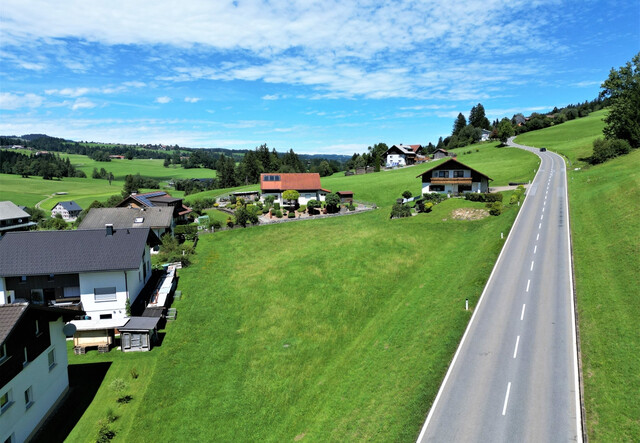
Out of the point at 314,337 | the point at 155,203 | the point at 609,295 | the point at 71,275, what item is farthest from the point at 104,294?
the point at 609,295

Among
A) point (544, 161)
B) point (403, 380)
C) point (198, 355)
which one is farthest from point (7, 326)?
point (544, 161)

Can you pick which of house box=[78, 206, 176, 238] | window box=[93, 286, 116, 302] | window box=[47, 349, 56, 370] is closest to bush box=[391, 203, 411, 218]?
house box=[78, 206, 176, 238]

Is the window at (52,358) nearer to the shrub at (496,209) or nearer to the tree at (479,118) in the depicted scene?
the shrub at (496,209)

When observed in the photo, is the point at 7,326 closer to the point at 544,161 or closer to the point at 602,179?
the point at 602,179

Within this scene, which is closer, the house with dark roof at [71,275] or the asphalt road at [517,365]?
the asphalt road at [517,365]

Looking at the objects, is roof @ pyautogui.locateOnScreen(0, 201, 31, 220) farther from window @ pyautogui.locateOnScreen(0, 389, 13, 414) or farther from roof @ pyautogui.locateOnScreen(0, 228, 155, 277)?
window @ pyautogui.locateOnScreen(0, 389, 13, 414)

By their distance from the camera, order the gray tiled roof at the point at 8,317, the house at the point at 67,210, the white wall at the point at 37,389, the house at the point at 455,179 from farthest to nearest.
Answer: the house at the point at 67,210, the house at the point at 455,179, the white wall at the point at 37,389, the gray tiled roof at the point at 8,317

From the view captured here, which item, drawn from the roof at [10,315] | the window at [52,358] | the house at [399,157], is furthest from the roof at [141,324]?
the house at [399,157]
